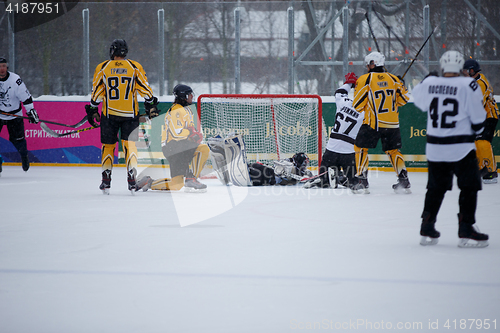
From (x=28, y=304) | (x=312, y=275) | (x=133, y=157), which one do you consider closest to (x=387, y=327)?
(x=312, y=275)

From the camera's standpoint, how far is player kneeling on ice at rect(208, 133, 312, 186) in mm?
6809

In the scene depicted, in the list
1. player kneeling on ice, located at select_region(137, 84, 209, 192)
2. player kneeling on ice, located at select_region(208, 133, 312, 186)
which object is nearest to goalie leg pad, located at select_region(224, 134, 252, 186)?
player kneeling on ice, located at select_region(208, 133, 312, 186)

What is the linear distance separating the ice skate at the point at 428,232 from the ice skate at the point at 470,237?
0.13 metres

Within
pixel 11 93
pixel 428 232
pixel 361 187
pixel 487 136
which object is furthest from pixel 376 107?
Result: pixel 11 93

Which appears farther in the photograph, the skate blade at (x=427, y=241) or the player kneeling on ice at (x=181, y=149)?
the player kneeling on ice at (x=181, y=149)

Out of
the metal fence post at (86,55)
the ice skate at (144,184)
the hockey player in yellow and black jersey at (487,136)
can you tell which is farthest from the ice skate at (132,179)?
the hockey player in yellow and black jersey at (487,136)

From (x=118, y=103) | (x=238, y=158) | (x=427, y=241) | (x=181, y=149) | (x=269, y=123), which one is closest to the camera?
(x=427, y=241)

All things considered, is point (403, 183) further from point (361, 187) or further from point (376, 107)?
point (376, 107)

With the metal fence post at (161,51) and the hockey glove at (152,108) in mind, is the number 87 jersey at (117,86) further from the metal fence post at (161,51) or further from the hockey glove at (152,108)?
the metal fence post at (161,51)

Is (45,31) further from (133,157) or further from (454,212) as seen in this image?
(454,212)

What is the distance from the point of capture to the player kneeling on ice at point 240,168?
681 cm

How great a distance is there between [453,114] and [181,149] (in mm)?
3333

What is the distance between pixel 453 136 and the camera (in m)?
3.35

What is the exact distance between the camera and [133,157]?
19.3 ft
